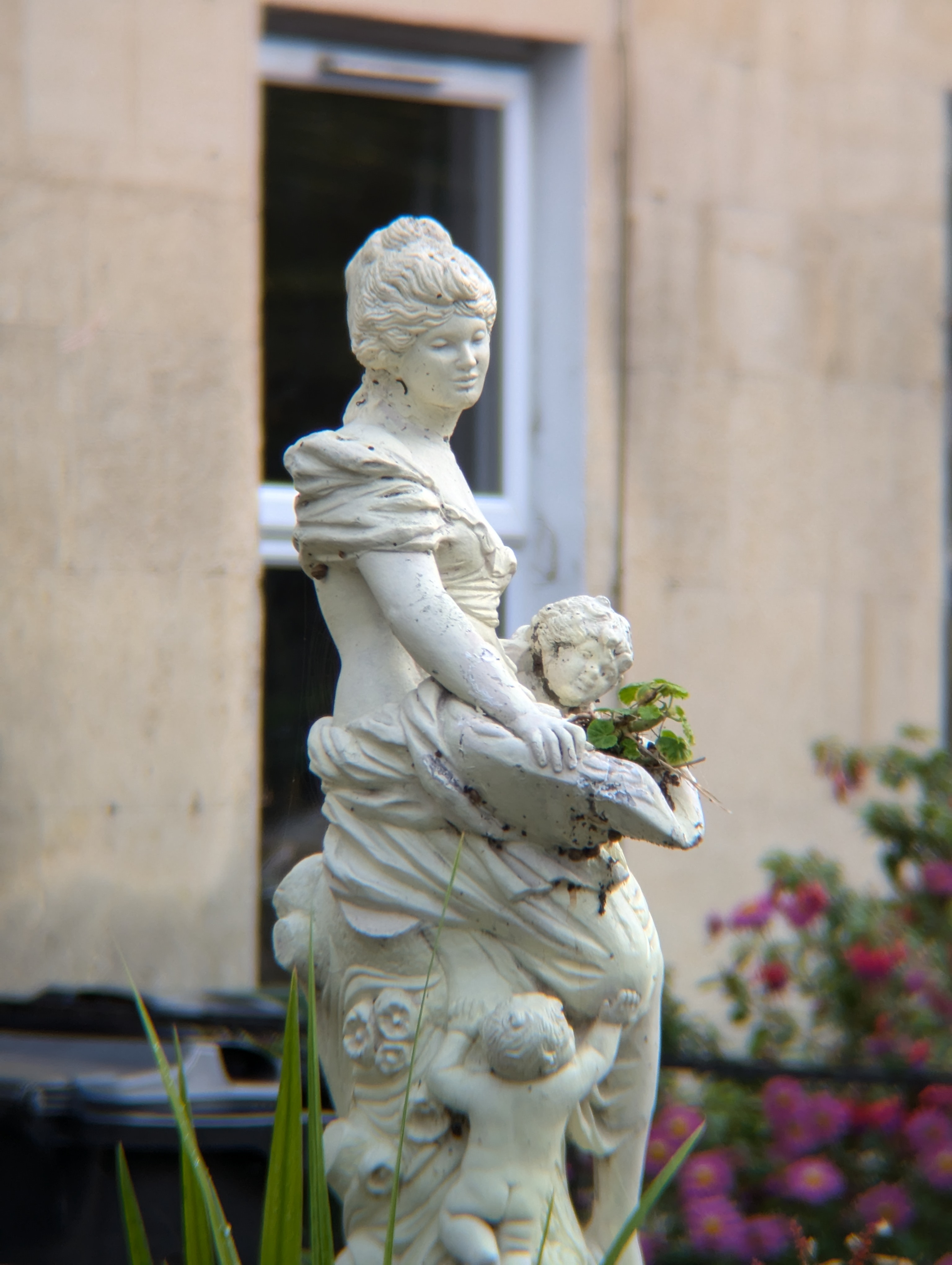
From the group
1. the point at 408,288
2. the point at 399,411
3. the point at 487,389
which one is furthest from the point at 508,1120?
the point at 487,389

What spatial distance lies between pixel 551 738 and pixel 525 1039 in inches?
17.9

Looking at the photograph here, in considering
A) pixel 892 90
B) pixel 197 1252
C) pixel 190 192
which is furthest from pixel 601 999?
pixel 892 90

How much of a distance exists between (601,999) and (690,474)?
3120 millimetres

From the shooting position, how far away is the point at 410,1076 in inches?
86.5

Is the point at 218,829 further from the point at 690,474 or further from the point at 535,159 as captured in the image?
the point at 535,159

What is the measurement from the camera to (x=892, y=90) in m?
5.79

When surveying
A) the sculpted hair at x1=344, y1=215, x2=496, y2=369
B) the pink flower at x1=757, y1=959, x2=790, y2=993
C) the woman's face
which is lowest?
the pink flower at x1=757, y1=959, x2=790, y2=993

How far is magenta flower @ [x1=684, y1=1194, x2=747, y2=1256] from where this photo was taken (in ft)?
12.5

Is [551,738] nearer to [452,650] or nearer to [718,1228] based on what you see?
[452,650]

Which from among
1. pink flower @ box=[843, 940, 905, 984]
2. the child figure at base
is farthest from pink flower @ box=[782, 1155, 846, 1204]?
the child figure at base

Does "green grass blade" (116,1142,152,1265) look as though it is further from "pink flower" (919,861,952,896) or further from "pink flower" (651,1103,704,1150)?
"pink flower" (919,861,952,896)

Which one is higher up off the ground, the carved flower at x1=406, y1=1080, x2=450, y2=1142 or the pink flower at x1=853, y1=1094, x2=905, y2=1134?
the carved flower at x1=406, y1=1080, x2=450, y2=1142

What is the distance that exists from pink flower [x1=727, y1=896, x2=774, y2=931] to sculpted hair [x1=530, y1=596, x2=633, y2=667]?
1958 mm

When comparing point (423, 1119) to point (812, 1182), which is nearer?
point (423, 1119)
